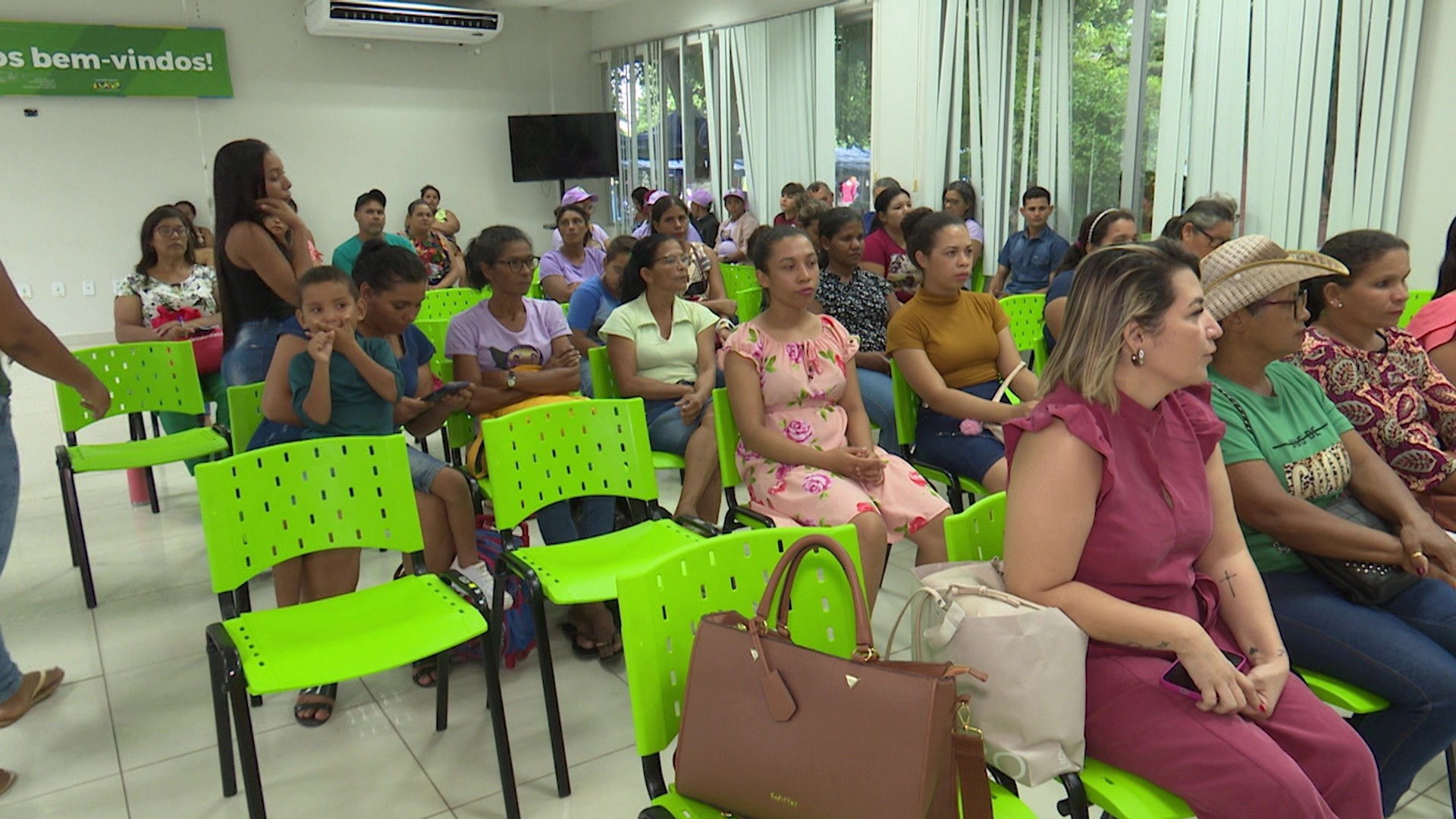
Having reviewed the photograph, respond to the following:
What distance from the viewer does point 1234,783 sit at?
148cm

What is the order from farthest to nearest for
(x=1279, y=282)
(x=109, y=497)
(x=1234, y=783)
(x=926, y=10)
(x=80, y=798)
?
1. (x=926, y=10)
2. (x=109, y=497)
3. (x=80, y=798)
4. (x=1279, y=282)
5. (x=1234, y=783)

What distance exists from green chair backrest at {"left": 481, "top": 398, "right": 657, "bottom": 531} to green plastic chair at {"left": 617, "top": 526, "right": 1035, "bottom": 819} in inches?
40.1

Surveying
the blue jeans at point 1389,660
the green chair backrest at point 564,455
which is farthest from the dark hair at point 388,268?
the blue jeans at point 1389,660

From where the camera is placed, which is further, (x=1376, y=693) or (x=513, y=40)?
(x=513, y=40)

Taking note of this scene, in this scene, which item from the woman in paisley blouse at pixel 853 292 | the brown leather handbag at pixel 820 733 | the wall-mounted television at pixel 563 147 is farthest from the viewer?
the wall-mounted television at pixel 563 147

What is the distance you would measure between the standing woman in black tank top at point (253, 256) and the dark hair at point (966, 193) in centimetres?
484

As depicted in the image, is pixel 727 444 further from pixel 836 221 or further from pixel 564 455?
pixel 836 221

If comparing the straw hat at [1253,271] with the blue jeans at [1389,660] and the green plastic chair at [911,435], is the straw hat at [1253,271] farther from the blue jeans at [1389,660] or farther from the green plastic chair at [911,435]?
the green plastic chair at [911,435]

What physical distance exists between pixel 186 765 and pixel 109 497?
106 inches

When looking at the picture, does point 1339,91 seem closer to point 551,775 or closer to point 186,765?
point 551,775

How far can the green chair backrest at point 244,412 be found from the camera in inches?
122

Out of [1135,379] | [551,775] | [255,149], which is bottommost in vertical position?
[551,775]

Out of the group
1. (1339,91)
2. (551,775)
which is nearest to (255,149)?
(551,775)

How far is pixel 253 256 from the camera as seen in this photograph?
3.27 metres
